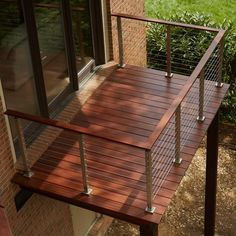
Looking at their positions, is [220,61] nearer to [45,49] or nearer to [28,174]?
[45,49]

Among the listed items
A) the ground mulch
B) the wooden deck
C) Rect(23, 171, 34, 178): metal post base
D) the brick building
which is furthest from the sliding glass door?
the ground mulch

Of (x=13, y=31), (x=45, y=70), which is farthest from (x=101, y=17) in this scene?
(x=13, y=31)

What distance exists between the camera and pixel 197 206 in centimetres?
1073

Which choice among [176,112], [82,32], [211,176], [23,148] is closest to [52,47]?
[82,32]

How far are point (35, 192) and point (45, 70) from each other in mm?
1730

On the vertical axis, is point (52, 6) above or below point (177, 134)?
above

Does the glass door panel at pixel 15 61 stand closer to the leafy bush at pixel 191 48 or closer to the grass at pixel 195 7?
the leafy bush at pixel 191 48

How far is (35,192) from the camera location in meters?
6.77

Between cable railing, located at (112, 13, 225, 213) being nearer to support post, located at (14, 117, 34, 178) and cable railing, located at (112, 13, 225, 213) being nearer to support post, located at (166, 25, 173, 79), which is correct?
support post, located at (166, 25, 173, 79)

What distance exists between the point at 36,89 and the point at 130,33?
2.93 metres

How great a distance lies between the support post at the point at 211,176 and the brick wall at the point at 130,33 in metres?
Result: 1.95

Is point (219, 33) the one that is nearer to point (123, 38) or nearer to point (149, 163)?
point (123, 38)

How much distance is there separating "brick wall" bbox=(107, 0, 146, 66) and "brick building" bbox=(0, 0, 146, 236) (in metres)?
0.02

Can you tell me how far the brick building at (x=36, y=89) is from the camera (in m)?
6.64
